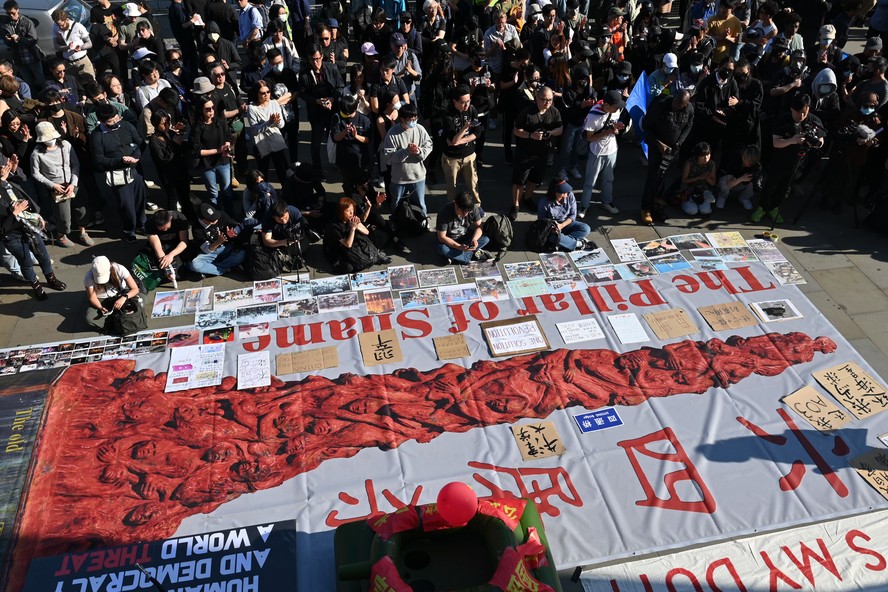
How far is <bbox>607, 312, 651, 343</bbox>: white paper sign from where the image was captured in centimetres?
705

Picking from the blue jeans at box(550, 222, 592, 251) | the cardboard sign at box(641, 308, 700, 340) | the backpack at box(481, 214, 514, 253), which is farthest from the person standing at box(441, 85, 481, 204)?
the cardboard sign at box(641, 308, 700, 340)

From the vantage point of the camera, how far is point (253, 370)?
674cm

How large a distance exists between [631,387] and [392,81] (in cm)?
476

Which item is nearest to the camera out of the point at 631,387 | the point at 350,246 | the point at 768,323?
the point at 631,387

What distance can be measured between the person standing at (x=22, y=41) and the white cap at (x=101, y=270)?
545 centimetres

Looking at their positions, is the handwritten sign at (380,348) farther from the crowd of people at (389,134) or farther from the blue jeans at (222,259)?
the blue jeans at (222,259)

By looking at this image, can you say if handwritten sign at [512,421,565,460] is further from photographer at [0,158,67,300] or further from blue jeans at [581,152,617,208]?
A: photographer at [0,158,67,300]

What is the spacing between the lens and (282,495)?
5.68m

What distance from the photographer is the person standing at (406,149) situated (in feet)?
26.5

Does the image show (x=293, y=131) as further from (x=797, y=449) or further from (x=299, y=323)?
(x=797, y=449)

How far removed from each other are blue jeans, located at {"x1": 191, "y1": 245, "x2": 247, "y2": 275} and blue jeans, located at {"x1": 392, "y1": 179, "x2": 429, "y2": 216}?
6.06 feet

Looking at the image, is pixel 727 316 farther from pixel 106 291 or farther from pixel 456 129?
pixel 106 291

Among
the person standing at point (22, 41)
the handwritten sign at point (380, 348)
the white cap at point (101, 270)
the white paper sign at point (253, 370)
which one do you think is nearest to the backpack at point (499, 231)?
the handwritten sign at point (380, 348)

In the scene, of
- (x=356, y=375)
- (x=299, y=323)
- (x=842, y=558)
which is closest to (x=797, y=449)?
(x=842, y=558)
